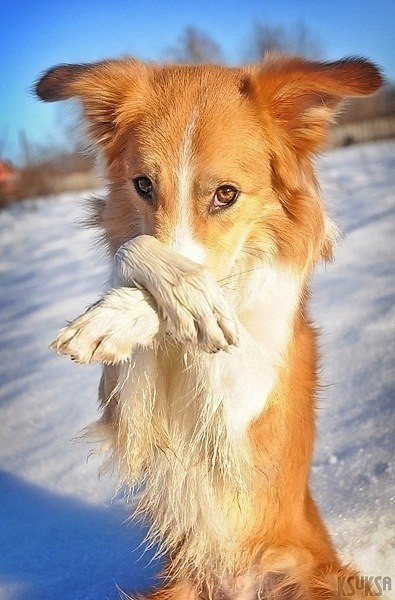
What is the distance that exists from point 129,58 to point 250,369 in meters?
1.27

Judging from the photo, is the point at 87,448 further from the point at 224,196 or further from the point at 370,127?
the point at 370,127

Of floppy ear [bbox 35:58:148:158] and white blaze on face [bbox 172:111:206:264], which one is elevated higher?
floppy ear [bbox 35:58:148:158]

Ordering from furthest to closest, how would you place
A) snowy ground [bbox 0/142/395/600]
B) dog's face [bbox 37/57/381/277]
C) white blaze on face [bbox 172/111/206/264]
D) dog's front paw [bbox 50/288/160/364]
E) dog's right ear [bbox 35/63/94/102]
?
snowy ground [bbox 0/142/395/600] < dog's right ear [bbox 35/63/94/102] < dog's face [bbox 37/57/381/277] < white blaze on face [bbox 172/111/206/264] < dog's front paw [bbox 50/288/160/364]

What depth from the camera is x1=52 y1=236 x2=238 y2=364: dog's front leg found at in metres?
1.72

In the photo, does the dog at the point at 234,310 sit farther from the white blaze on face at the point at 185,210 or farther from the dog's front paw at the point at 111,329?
the dog's front paw at the point at 111,329

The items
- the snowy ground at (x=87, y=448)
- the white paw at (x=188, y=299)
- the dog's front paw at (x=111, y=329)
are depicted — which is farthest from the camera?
the snowy ground at (x=87, y=448)

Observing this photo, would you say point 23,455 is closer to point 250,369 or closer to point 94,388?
point 94,388

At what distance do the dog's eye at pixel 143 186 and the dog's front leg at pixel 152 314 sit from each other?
0.37 metres

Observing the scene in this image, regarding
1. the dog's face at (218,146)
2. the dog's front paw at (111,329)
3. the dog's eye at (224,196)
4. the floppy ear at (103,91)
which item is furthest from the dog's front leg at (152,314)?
the floppy ear at (103,91)

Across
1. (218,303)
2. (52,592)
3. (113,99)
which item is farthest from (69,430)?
(218,303)

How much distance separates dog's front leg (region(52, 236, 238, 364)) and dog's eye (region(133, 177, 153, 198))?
14.5 inches

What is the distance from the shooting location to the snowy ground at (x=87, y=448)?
8.98 ft

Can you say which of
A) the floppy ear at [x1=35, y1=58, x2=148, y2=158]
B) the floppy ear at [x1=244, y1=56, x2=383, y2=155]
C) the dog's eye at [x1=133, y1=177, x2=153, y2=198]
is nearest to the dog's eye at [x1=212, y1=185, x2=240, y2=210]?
the dog's eye at [x1=133, y1=177, x2=153, y2=198]

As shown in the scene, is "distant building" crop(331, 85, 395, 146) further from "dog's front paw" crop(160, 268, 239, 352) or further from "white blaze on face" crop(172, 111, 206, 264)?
"dog's front paw" crop(160, 268, 239, 352)
